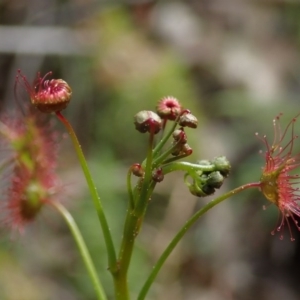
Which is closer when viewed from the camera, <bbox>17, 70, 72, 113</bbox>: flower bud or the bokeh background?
<bbox>17, 70, 72, 113</bbox>: flower bud

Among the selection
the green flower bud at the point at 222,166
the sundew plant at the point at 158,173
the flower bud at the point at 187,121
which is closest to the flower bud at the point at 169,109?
the sundew plant at the point at 158,173

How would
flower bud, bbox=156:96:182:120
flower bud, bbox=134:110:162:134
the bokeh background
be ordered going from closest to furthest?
1. flower bud, bbox=134:110:162:134
2. flower bud, bbox=156:96:182:120
3. the bokeh background

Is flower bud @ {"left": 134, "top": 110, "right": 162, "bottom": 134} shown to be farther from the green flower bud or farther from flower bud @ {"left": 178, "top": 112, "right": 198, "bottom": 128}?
the green flower bud

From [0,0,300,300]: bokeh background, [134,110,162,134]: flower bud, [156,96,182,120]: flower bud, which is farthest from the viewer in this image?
[0,0,300,300]: bokeh background

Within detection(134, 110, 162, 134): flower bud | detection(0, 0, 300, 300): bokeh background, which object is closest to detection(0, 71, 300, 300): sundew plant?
detection(134, 110, 162, 134): flower bud

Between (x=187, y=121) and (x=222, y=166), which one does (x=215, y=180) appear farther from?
(x=187, y=121)

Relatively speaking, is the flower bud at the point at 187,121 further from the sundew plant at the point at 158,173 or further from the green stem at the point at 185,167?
the green stem at the point at 185,167

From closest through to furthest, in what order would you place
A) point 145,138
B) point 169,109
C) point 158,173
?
point 158,173
point 169,109
point 145,138

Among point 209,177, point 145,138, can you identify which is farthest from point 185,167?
point 145,138
